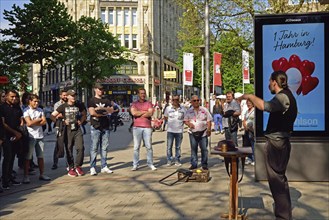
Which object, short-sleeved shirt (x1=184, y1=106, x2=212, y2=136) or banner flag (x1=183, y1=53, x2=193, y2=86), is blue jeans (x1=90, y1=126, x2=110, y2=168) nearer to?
short-sleeved shirt (x1=184, y1=106, x2=212, y2=136)

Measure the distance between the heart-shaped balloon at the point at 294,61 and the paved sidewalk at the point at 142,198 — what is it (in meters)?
2.35

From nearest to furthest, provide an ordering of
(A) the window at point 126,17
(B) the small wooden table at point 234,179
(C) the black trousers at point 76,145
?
(B) the small wooden table at point 234,179, (C) the black trousers at point 76,145, (A) the window at point 126,17

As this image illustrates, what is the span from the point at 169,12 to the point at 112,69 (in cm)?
3189

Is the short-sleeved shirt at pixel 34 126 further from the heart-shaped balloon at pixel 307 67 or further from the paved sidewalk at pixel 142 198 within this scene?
the heart-shaped balloon at pixel 307 67

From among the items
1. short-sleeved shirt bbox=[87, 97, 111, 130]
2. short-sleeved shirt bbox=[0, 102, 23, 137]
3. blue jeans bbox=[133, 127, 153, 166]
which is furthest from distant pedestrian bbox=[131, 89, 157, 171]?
short-sleeved shirt bbox=[0, 102, 23, 137]

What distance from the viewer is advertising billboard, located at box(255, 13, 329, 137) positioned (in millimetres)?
8602

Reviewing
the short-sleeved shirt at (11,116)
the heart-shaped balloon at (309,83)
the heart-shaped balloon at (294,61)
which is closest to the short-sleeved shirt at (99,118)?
the short-sleeved shirt at (11,116)

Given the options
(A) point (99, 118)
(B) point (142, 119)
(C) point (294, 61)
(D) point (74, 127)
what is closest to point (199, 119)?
(B) point (142, 119)

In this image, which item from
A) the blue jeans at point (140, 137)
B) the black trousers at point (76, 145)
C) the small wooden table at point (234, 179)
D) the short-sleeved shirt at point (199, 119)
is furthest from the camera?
the blue jeans at point (140, 137)

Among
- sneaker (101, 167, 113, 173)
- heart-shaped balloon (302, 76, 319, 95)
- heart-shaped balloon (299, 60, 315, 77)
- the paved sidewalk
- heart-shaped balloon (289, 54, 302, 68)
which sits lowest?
the paved sidewalk

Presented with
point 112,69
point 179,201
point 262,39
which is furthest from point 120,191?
point 112,69

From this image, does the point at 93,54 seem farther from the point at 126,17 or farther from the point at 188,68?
the point at 188,68

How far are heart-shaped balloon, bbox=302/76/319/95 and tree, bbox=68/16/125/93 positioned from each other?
3721 centimetres

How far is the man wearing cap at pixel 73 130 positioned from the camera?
31.8 feet
